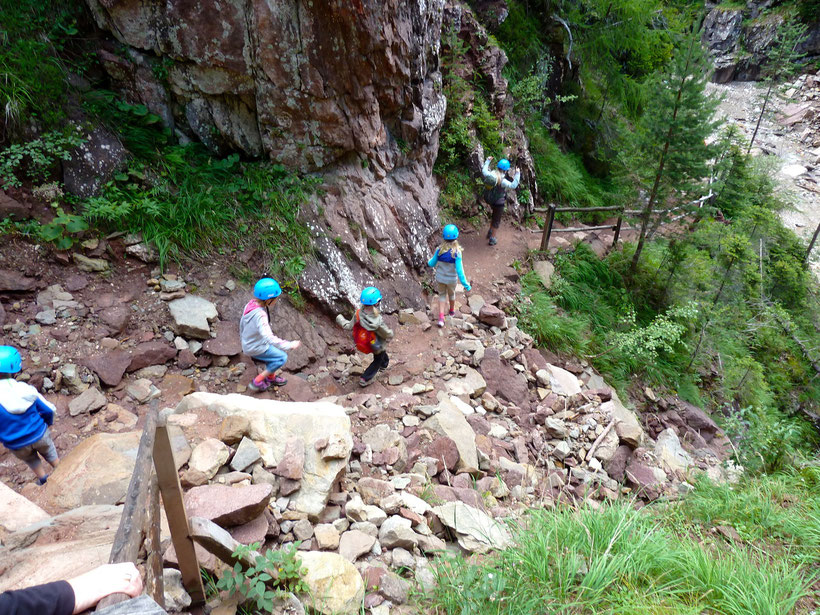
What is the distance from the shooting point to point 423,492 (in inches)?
160

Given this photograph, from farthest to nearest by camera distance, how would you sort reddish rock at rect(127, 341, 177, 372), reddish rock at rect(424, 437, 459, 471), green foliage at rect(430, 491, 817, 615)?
reddish rock at rect(127, 341, 177, 372) → reddish rock at rect(424, 437, 459, 471) → green foliage at rect(430, 491, 817, 615)

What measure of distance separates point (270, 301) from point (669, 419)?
7.18 metres

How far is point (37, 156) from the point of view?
5.54 metres

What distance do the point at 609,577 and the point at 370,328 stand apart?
145 inches

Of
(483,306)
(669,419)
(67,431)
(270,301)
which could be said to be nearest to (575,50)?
(483,306)

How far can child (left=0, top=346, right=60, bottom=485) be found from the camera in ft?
11.5

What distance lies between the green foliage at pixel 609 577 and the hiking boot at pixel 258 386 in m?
3.30

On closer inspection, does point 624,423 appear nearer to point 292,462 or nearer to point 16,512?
point 292,462

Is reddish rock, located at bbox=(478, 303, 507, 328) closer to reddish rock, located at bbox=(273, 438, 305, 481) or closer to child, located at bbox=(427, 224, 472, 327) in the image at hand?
child, located at bbox=(427, 224, 472, 327)

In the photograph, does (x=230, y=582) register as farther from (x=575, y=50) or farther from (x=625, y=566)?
(x=575, y=50)

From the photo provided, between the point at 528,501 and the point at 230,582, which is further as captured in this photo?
the point at 528,501

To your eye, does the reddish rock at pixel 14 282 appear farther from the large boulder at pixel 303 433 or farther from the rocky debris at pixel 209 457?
the rocky debris at pixel 209 457

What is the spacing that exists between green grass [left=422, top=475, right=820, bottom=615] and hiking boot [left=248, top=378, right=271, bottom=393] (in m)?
3.30

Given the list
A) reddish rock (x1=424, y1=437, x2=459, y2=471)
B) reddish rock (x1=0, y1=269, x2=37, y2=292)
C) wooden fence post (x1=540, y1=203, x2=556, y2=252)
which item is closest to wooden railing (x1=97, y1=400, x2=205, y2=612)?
reddish rock (x1=424, y1=437, x2=459, y2=471)
